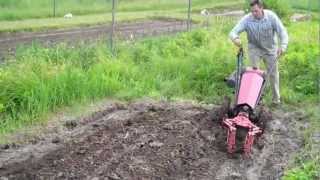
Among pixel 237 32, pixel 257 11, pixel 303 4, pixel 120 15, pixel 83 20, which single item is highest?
pixel 257 11

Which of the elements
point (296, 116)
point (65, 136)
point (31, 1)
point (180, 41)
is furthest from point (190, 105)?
point (31, 1)

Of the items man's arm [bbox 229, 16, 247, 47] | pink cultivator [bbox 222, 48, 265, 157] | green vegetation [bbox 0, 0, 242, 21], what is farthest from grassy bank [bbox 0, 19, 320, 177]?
green vegetation [bbox 0, 0, 242, 21]

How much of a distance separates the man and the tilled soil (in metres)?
1.08

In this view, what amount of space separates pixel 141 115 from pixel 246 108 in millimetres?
1778

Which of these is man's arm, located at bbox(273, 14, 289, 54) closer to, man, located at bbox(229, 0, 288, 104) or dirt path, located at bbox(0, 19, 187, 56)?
man, located at bbox(229, 0, 288, 104)

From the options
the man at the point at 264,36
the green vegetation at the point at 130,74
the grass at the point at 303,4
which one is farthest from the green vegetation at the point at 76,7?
the man at the point at 264,36

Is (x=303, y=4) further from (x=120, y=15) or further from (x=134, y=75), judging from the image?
(x=134, y=75)

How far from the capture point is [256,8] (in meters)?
10.3

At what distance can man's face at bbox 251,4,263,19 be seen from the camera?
407 inches

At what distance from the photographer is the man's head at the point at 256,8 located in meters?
10.2

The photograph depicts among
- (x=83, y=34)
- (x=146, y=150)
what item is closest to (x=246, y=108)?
(x=146, y=150)

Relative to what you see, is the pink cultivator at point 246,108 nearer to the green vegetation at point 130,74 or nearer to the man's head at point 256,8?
the man's head at point 256,8

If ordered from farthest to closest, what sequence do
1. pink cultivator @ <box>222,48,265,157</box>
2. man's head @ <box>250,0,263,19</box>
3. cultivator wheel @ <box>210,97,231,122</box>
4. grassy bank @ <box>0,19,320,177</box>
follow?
man's head @ <box>250,0,263,19</box>
cultivator wheel @ <box>210,97,231,122</box>
grassy bank @ <box>0,19,320,177</box>
pink cultivator @ <box>222,48,265,157</box>

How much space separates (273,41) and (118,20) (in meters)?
14.6
